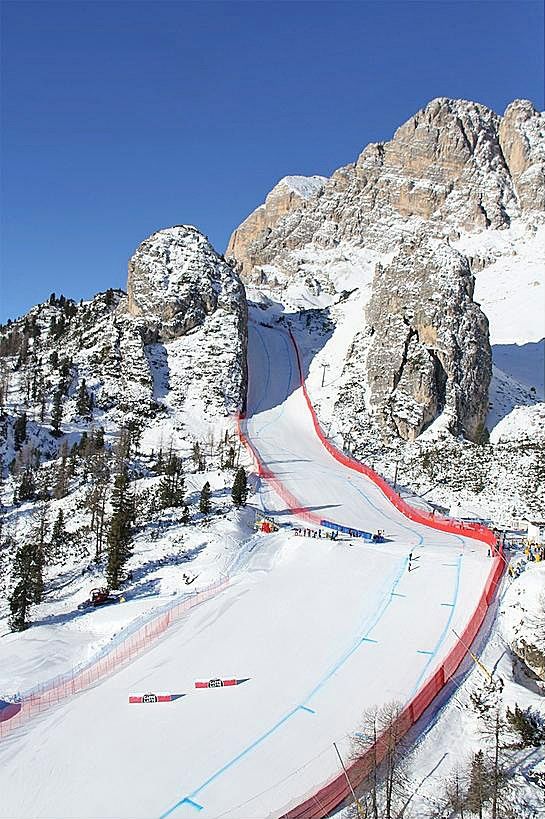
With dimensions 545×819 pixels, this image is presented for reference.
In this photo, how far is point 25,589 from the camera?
25250 millimetres

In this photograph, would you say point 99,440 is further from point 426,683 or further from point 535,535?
point 426,683

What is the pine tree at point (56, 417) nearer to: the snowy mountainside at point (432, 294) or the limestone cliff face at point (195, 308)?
the limestone cliff face at point (195, 308)

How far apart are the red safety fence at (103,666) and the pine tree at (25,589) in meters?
5.36

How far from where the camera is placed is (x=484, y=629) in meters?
21.3

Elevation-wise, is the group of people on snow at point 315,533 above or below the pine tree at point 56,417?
below

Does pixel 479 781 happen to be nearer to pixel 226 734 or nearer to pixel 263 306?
pixel 226 734

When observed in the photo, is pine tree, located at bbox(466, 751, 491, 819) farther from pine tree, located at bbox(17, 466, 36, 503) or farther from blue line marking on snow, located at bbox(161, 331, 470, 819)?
pine tree, located at bbox(17, 466, 36, 503)

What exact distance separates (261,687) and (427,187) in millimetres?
166593

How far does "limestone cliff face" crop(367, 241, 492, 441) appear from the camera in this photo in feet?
180

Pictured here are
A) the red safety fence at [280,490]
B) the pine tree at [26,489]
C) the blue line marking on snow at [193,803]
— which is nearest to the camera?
the blue line marking on snow at [193,803]

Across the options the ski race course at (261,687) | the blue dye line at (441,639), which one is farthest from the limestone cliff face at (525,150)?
the blue dye line at (441,639)

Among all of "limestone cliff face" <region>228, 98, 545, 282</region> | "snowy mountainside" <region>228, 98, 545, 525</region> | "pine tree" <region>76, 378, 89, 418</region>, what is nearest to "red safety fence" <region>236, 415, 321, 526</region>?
"snowy mountainside" <region>228, 98, 545, 525</region>

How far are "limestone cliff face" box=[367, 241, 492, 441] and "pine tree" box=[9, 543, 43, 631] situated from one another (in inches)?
1383

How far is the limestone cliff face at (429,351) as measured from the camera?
180ft
